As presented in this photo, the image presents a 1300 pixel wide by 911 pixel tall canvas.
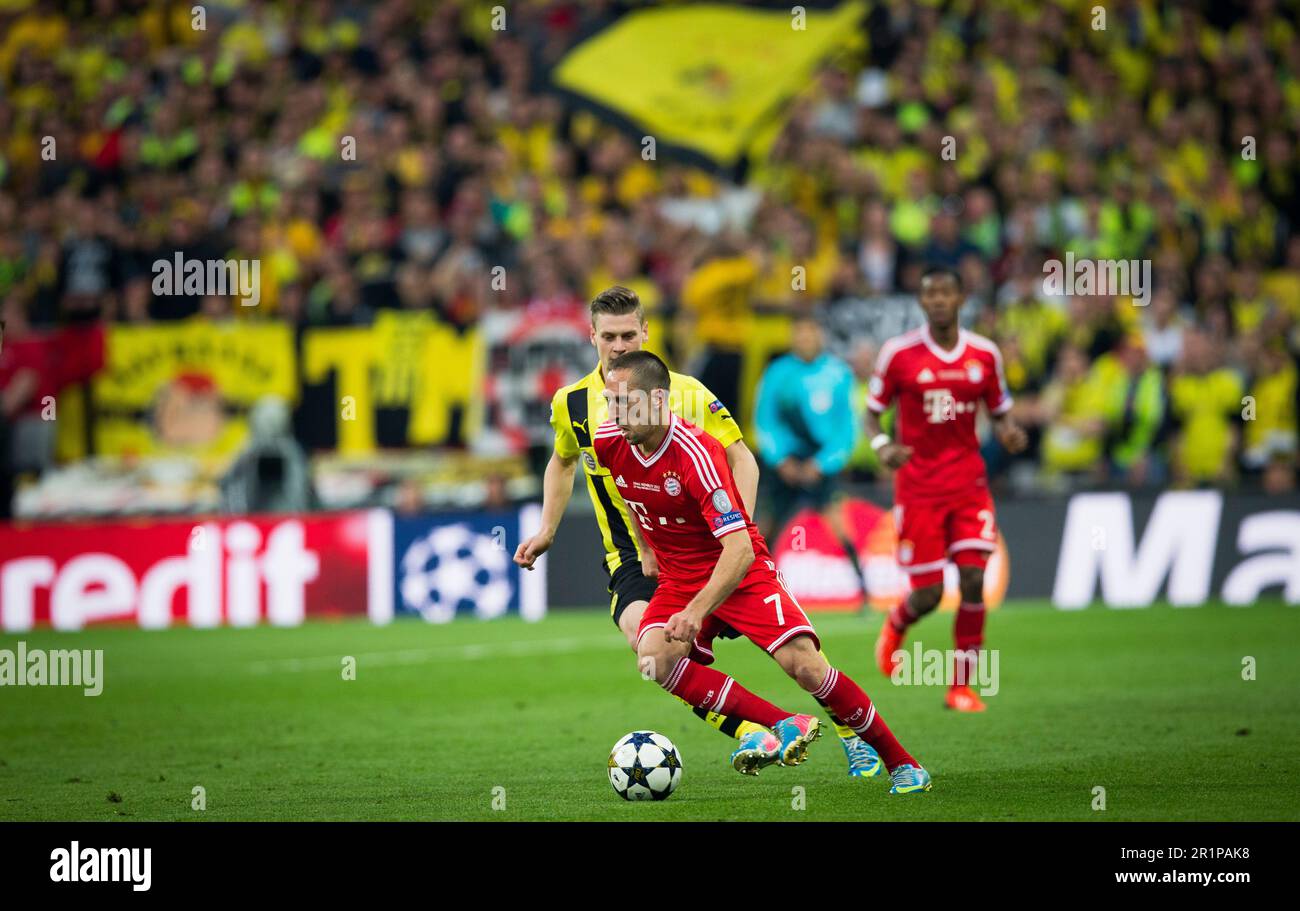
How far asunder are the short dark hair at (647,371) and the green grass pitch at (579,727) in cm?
153

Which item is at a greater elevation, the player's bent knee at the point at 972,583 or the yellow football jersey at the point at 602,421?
the yellow football jersey at the point at 602,421

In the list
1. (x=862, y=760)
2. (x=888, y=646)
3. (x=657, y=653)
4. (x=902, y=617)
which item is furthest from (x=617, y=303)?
(x=888, y=646)

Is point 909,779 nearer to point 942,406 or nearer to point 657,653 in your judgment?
point 657,653

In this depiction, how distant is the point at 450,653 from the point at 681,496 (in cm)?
672

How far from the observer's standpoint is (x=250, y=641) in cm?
1434

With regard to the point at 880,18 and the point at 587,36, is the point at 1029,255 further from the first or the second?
the point at 587,36

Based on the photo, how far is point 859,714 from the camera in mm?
7047

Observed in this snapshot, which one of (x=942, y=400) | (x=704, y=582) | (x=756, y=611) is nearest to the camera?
(x=756, y=611)

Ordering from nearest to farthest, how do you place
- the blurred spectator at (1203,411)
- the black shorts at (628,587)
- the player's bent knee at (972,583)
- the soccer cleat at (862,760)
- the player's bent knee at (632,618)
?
1. the player's bent knee at (632,618)
2. the soccer cleat at (862,760)
3. the black shorts at (628,587)
4. the player's bent knee at (972,583)
5. the blurred spectator at (1203,411)

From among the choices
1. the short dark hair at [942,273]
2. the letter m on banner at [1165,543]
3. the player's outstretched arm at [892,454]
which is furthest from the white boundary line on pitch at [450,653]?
the short dark hair at [942,273]

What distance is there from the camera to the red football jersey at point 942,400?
10.2m

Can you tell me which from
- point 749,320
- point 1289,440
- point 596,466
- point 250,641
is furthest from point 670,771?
point 1289,440

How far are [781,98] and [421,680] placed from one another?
8893mm

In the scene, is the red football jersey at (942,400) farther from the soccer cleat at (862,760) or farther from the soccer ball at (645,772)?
the soccer ball at (645,772)
